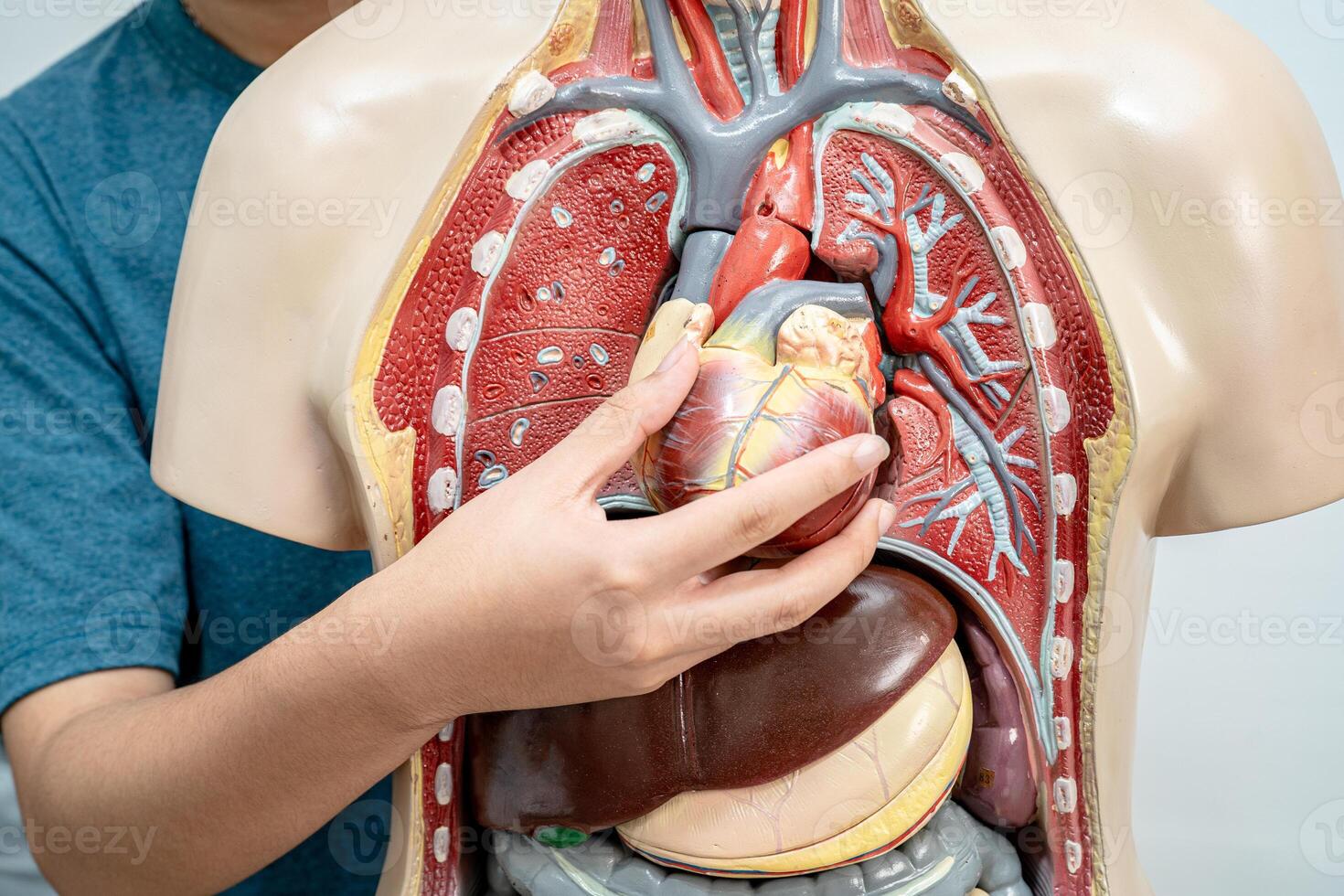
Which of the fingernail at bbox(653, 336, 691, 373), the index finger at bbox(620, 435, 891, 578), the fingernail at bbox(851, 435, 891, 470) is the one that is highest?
the fingernail at bbox(653, 336, 691, 373)

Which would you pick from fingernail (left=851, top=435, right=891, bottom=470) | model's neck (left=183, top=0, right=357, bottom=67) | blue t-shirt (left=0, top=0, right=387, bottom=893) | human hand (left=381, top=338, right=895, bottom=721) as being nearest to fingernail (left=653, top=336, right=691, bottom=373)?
human hand (left=381, top=338, right=895, bottom=721)

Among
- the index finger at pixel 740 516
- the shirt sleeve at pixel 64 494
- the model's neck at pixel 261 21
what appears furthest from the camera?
the model's neck at pixel 261 21

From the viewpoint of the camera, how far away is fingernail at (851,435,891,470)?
606mm

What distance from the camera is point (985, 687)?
73cm

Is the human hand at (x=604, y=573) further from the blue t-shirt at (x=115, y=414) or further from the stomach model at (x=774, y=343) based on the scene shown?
the blue t-shirt at (x=115, y=414)

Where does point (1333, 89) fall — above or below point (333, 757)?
above

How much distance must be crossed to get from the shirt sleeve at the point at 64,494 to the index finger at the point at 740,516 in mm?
404

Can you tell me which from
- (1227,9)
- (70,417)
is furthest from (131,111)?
(1227,9)

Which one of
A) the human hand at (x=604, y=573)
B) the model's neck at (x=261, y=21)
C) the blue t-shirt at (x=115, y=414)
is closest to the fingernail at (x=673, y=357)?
the human hand at (x=604, y=573)

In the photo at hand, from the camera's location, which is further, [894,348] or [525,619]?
[894,348]

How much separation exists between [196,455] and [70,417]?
185 mm

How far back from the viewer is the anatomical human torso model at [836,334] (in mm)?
685

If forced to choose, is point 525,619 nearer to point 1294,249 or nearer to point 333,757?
point 333,757

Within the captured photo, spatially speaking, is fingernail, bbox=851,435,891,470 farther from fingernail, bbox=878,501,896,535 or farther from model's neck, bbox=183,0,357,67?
model's neck, bbox=183,0,357,67
